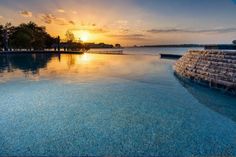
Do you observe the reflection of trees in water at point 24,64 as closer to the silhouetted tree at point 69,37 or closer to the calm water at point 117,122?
the calm water at point 117,122

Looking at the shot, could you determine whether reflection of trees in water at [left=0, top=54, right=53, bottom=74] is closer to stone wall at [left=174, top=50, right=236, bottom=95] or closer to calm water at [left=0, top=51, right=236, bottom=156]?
calm water at [left=0, top=51, right=236, bottom=156]

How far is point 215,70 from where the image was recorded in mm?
13906

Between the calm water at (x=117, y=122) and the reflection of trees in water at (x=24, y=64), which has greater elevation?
the reflection of trees in water at (x=24, y=64)

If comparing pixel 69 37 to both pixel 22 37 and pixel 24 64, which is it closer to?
pixel 22 37

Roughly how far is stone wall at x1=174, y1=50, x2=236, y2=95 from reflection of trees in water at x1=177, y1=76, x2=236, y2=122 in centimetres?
57

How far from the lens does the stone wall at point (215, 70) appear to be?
12349 millimetres

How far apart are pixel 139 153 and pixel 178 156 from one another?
1.09 m

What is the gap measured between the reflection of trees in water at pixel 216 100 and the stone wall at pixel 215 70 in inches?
22.5

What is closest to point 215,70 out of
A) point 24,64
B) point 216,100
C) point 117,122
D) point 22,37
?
point 216,100

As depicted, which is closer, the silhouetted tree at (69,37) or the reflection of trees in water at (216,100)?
the reflection of trees in water at (216,100)

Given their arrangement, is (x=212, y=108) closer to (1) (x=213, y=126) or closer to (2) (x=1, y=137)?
(1) (x=213, y=126)

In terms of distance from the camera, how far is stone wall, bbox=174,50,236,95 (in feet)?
40.5

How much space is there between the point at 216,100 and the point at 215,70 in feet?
11.8

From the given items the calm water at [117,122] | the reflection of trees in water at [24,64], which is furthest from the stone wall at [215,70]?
the reflection of trees in water at [24,64]
